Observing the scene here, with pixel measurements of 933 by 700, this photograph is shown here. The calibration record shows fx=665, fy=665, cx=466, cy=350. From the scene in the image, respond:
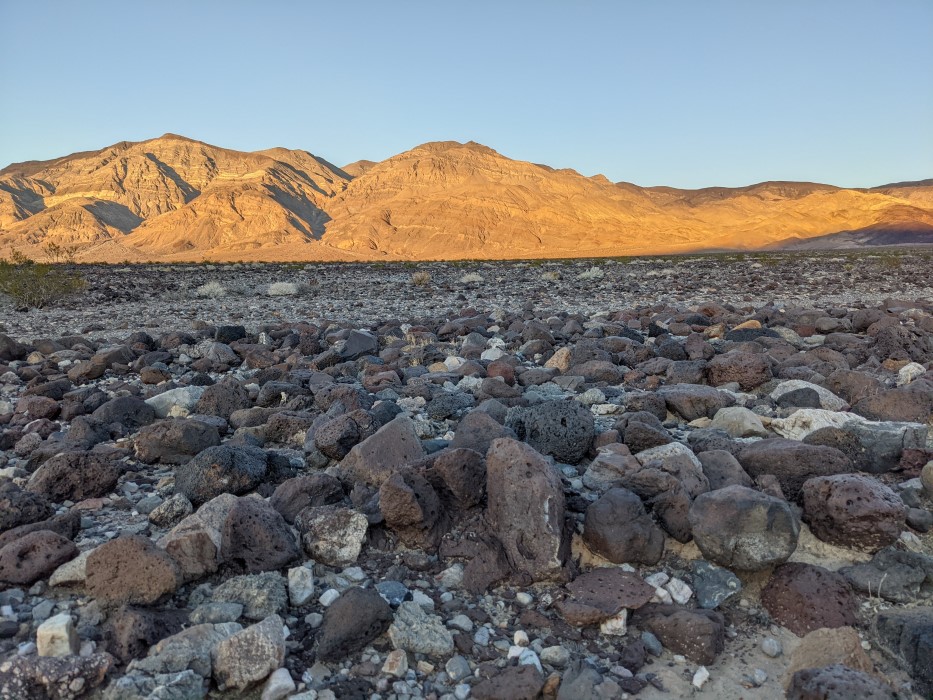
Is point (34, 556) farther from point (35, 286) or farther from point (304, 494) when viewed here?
point (35, 286)

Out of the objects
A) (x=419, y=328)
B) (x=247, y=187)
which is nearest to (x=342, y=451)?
(x=419, y=328)

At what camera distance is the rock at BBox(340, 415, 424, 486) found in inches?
170

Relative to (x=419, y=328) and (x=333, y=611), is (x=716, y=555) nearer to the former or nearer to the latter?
(x=333, y=611)

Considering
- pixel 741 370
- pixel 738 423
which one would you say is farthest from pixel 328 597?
pixel 741 370

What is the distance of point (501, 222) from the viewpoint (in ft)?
314

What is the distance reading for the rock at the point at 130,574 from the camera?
3119 mm

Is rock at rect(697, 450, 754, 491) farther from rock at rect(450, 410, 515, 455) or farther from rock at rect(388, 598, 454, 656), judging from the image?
rock at rect(388, 598, 454, 656)

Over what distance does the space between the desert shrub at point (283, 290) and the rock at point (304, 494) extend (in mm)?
17286

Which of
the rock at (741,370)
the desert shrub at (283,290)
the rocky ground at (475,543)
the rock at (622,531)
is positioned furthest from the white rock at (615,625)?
the desert shrub at (283,290)

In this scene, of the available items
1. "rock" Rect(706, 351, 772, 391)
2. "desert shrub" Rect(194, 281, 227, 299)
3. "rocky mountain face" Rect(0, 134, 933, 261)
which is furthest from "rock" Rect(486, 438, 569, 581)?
"rocky mountain face" Rect(0, 134, 933, 261)

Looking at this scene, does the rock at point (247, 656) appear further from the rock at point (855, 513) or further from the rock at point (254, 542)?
the rock at point (855, 513)

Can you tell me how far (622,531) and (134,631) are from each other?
93.5 inches

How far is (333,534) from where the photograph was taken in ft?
11.9

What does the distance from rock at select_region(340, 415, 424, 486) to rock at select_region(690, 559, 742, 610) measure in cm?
179
